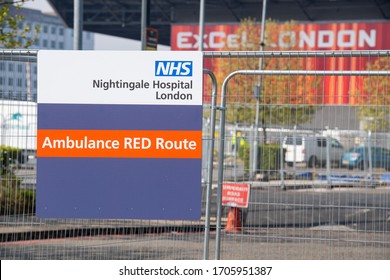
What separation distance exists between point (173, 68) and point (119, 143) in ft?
2.83

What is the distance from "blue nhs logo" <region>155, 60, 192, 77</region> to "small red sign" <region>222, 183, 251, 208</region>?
4924 millimetres

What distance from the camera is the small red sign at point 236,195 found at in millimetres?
13328

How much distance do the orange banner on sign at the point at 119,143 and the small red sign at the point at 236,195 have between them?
4.71 m

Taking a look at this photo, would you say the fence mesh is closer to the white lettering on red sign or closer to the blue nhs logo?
the blue nhs logo

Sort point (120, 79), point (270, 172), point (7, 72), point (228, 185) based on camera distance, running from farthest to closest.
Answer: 1. point (228, 185)
2. point (270, 172)
3. point (7, 72)
4. point (120, 79)

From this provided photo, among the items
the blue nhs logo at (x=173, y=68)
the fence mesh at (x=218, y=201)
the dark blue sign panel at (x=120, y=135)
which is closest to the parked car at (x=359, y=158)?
the fence mesh at (x=218, y=201)

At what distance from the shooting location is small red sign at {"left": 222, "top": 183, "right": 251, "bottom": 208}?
1333 centimetres

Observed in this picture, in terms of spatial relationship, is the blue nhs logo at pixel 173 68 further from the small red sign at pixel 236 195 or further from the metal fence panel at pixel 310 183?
the small red sign at pixel 236 195

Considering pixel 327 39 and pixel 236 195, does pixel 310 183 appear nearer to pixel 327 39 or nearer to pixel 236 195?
pixel 236 195

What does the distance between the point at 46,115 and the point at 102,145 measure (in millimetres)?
602

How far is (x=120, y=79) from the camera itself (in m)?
8.59

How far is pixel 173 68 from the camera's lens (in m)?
8.51

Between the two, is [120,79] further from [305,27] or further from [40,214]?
[305,27]
